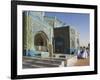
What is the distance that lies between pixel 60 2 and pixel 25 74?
76 centimetres

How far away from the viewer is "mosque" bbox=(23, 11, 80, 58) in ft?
6.43

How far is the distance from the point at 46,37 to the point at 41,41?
0.06 meters

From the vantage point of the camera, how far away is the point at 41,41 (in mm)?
2006

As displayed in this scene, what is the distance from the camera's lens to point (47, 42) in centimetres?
202

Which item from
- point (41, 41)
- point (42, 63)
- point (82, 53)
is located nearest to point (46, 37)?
point (41, 41)

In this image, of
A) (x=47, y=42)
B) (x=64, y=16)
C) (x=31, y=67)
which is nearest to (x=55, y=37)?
(x=47, y=42)

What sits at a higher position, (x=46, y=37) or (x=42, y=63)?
(x=46, y=37)

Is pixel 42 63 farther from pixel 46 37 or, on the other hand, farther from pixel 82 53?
pixel 82 53

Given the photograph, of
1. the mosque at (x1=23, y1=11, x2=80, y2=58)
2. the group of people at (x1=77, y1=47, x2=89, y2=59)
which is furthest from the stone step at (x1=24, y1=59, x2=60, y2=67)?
the group of people at (x1=77, y1=47, x2=89, y2=59)

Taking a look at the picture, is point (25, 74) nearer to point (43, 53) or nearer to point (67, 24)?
point (43, 53)

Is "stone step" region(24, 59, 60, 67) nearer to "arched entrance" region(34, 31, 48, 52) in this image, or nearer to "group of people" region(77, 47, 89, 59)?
"arched entrance" region(34, 31, 48, 52)

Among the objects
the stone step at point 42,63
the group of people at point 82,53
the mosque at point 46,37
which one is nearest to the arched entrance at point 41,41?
the mosque at point 46,37

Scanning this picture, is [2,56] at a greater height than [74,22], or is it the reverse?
[74,22]

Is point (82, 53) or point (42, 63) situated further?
point (82, 53)
